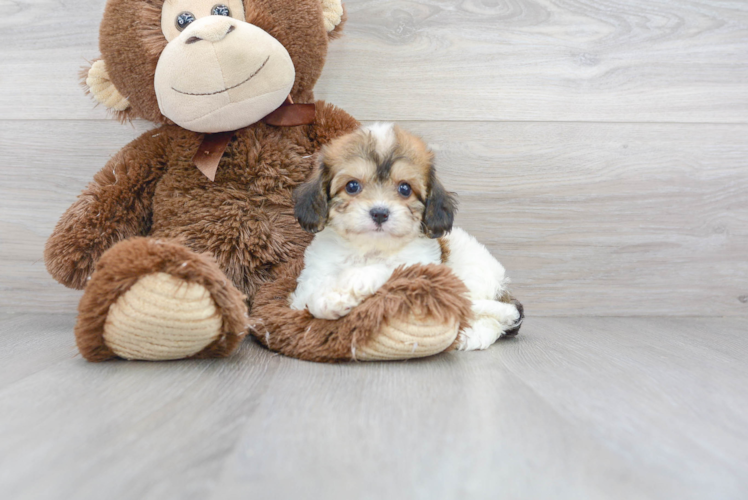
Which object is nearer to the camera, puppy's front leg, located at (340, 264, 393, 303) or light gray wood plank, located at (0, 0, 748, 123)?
puppy's front leg, located at (340, 264, 393, 303)

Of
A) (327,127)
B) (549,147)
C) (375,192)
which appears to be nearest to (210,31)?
(327,127)

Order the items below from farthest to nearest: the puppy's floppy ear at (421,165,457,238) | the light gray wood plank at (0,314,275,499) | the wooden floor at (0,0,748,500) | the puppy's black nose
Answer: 1. the wooden floor at (0,0,748,500)
2. the puppy's floppy ear at (421,165,457,238)
3. the puppy's black nose
4. the light gray wood plank at (0,314,275,499)

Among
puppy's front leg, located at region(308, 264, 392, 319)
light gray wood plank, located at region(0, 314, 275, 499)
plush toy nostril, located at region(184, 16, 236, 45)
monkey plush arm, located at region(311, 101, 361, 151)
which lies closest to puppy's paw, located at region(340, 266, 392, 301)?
puppy's front leg, located at region(308, 264, 392, 319)

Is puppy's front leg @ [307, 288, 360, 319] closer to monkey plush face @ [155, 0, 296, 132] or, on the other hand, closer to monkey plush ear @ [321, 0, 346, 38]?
monkey plush face @ [155, 0, 296, 132]

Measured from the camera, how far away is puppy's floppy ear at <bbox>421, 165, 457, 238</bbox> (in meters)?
1.45

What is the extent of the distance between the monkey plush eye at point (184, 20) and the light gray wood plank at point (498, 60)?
22.3 inches

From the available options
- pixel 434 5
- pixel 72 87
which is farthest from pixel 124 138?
pixel 434 5

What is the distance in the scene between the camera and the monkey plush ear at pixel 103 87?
1.60 metres

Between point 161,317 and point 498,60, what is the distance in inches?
56.5

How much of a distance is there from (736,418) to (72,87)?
82.8 inches

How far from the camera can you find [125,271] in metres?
1.15

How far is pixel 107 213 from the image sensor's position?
1.52m

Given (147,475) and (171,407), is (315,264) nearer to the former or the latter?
(171,407)

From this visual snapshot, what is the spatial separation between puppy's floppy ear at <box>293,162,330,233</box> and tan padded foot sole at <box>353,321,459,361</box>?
347 millimetres
